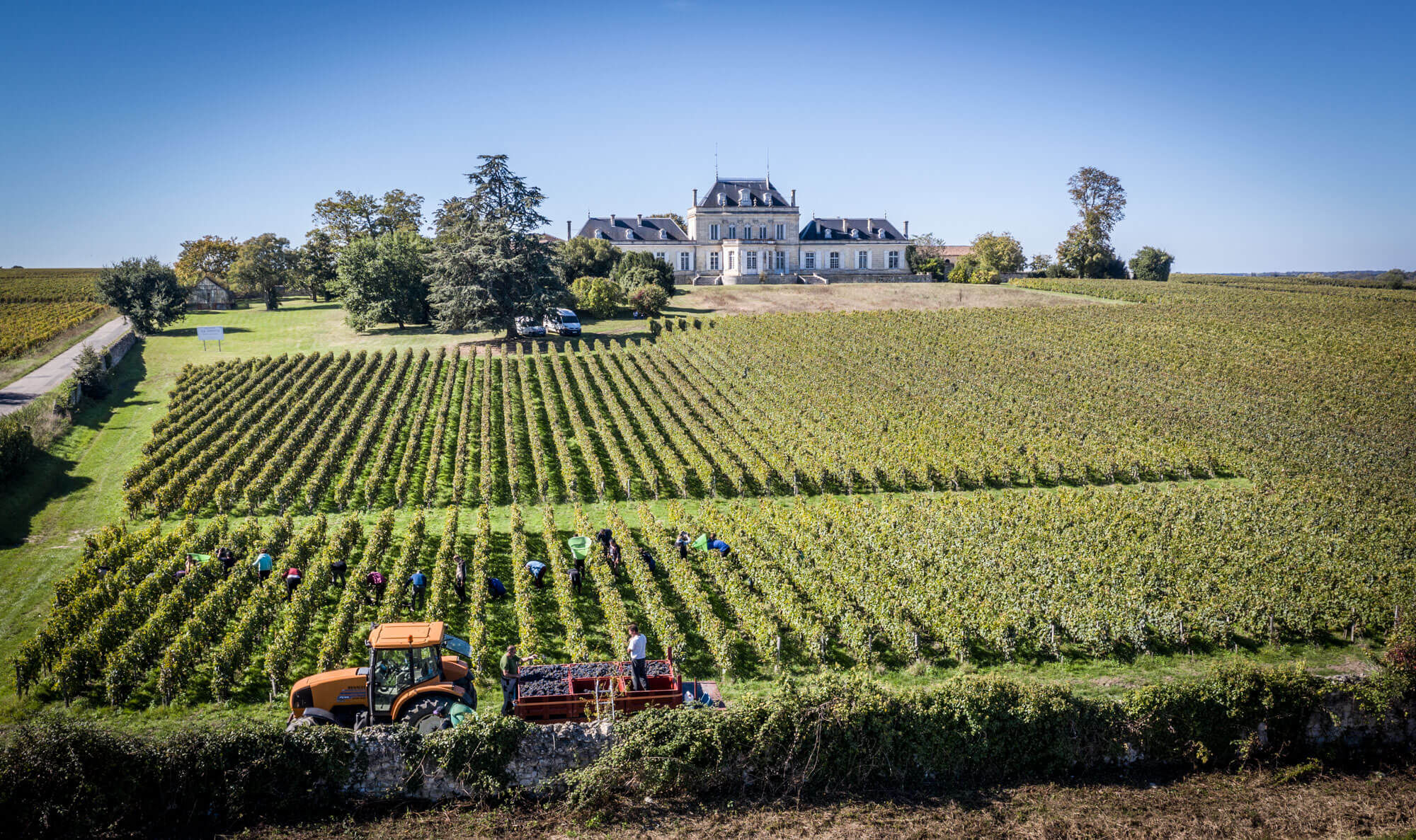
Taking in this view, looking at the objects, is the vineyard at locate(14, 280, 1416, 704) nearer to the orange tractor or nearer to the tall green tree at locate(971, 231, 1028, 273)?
the orange tractor

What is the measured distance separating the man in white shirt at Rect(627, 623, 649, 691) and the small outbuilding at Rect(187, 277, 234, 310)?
232ft

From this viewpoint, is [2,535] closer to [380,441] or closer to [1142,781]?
[380,441]

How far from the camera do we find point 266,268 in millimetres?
68688

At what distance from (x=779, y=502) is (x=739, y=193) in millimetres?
62292

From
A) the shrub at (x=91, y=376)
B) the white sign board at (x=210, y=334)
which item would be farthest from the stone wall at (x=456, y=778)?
the white sign board at (x=210, y=334)

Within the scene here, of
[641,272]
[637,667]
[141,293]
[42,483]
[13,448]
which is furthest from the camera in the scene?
A: [641,272]

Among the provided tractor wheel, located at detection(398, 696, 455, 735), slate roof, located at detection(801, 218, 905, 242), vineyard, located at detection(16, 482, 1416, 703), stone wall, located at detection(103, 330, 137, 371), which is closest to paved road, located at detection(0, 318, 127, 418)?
stone wall, located at detection(103, 330, 137, 371)

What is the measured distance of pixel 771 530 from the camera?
927 inches

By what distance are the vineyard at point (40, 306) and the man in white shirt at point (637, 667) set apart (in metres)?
49.8

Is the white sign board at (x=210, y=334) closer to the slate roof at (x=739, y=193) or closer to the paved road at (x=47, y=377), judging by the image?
the paved road at (x=47, y=377)

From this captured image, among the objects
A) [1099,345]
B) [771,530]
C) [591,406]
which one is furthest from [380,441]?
[1099,345]

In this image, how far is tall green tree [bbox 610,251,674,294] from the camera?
212 feet

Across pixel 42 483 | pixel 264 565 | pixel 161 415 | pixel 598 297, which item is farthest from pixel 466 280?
pixel 264 565

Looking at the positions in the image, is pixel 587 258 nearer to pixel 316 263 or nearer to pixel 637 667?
pixel 316 263
